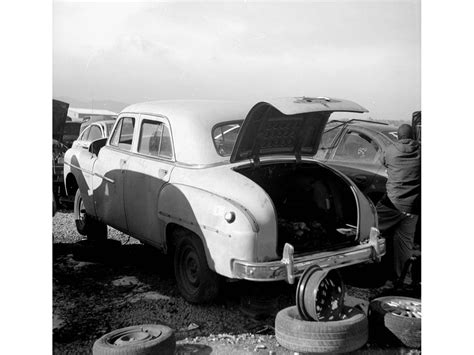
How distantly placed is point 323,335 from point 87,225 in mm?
2120

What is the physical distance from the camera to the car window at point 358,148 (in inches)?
200

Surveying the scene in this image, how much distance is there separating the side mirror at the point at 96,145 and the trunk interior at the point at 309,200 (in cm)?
152

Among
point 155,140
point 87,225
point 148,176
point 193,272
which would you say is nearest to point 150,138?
point 155,140

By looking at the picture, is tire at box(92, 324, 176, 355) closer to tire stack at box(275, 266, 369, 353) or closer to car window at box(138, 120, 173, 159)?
tire stack at box(275, 266, 369, 353)

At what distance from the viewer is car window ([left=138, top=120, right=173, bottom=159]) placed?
437 cm

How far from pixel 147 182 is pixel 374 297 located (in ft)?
6.24

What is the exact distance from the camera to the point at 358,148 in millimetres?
5309

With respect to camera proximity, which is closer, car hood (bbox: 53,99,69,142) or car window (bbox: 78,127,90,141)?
car hood (bbox: 53,99,69,142)

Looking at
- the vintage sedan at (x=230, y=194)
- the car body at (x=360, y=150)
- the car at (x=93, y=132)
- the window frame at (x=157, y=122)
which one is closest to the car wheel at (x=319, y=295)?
the vintage sedan at (x=230, y=194)

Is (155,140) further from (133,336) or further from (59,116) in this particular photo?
(133,336)

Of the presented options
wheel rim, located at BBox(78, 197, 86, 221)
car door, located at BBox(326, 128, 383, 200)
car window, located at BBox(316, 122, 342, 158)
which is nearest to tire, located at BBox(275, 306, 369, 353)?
car window, located at BBox(316, 122, 342, 158)

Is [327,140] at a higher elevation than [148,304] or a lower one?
higher

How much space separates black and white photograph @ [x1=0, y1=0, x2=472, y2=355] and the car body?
20 cm
